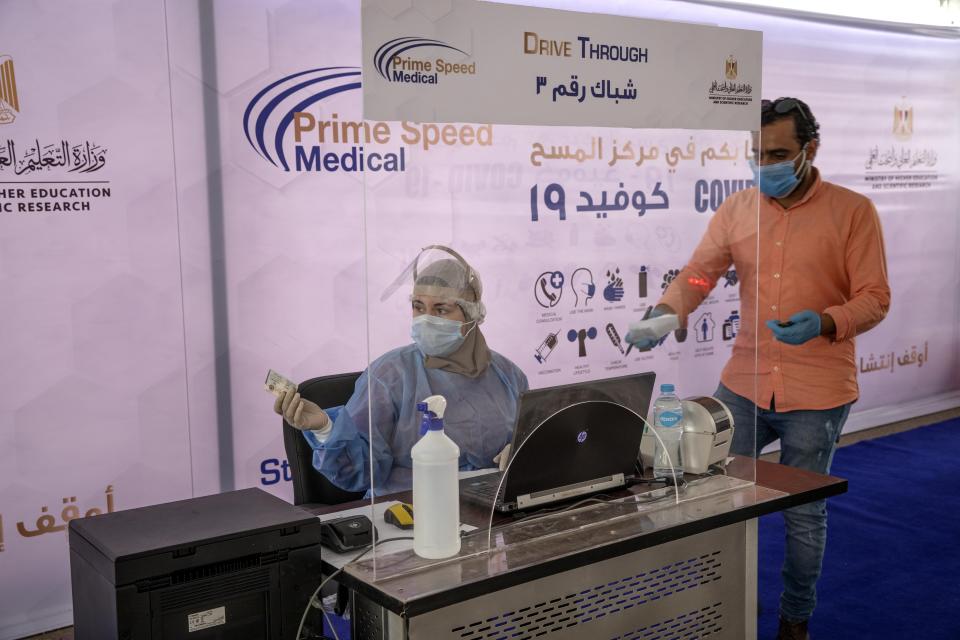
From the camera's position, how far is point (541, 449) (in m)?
1.96

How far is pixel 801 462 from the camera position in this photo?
120 inches

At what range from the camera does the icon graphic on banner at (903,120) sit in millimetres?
5797

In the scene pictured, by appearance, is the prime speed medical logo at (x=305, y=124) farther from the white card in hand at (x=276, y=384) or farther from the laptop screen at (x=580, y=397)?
the laptop screen at (x=580, y=397)

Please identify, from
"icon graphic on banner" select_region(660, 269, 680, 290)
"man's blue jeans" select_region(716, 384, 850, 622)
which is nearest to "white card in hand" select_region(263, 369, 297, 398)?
"icon graphic on banner" select_region(660, 269, 680, 290)

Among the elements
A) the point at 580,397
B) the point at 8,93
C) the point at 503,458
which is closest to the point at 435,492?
the point at 503,458

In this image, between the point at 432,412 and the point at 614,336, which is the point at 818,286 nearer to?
the point at 614,336

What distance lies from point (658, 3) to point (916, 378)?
3.12 metres

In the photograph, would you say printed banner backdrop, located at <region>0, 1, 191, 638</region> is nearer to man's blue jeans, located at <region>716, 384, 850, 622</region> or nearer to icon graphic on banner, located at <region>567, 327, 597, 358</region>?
icon graphic on banner, located at <region>567, 327, 597, 358</region>

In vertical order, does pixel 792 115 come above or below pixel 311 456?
above

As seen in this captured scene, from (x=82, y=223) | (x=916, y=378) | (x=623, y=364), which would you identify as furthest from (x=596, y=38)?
→ (x=916, y=378)

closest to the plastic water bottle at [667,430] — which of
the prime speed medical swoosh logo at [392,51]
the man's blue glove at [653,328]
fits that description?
the man's blue glove at [653,328]

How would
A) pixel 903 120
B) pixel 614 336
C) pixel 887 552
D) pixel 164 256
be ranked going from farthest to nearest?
pixel 903 120
pixel 887 552
pixel 164 256
pixel 614 336

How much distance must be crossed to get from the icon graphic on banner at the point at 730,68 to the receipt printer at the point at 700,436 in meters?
0.79

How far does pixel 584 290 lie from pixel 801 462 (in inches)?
48.3
